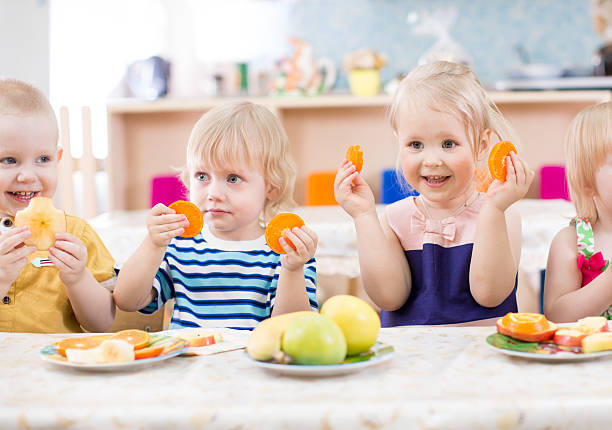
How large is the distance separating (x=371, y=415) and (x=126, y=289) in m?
0.63

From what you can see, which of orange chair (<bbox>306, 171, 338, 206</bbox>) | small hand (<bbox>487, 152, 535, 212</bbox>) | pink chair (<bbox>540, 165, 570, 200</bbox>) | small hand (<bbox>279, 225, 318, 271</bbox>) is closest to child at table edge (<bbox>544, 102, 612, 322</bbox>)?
small hand (<bbox>487, 152, 535, 212</bbox>)

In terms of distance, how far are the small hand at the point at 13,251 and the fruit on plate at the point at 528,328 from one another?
0.63 metres

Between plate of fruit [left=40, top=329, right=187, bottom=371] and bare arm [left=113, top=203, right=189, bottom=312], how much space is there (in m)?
0.26

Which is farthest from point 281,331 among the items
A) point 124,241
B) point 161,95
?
point 161,95

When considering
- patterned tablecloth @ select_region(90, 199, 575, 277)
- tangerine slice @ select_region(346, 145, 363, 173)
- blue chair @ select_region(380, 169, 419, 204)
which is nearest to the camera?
tangerine slice @ select_region(346, 145, 363, 173)

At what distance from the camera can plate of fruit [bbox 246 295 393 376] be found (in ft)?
2.27

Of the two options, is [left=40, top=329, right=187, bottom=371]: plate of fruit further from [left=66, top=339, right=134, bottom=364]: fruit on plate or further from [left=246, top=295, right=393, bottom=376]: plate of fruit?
[left=246, top=295, right=393, bottom=376]: plate of fruit

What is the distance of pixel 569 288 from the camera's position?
1209 mm

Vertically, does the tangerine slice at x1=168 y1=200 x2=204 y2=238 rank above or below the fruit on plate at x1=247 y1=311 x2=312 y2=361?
above

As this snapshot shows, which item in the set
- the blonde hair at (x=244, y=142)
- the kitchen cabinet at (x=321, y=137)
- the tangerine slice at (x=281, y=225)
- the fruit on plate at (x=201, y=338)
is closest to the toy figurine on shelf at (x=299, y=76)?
the kitchen cabinet at (x=321, y=137)

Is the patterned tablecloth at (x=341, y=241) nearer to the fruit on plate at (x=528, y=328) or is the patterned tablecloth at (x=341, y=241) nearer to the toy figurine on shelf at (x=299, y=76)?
the fruit on plate at (x=528, y=328)

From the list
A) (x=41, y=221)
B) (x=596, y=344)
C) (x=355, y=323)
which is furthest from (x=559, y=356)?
(x=41, y=221)

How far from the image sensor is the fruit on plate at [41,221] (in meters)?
0.91

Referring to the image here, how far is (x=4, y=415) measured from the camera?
0.61 meters
